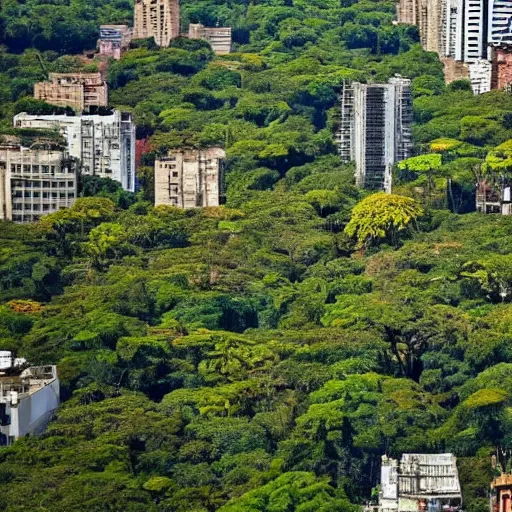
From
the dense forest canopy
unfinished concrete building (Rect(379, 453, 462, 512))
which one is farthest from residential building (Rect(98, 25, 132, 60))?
unfinished concrete building (Rect(379, 453, 462, 512))

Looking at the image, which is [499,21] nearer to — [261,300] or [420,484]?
[261,300]

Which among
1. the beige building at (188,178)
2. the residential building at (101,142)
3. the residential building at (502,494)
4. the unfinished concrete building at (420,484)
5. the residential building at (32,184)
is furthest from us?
the residential building at (101,142)

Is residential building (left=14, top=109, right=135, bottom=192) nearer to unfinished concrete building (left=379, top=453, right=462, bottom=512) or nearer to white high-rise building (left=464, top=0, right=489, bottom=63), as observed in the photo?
white high-rise building (left=464, top=0, right=489, bottom=63)

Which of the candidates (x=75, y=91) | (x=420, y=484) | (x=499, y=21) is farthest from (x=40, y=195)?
(x=420, y=484)

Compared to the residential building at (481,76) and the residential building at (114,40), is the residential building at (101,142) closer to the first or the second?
the residential building at (114,40)

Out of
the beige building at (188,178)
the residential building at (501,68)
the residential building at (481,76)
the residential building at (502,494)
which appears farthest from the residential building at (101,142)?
the residential building at (502,494)

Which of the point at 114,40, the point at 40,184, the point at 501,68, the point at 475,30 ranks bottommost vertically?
the point at 40,184
